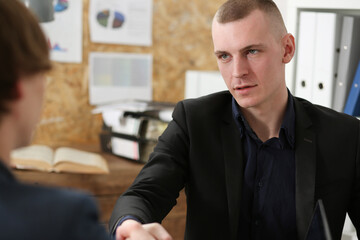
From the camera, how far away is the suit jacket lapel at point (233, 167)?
3.99 feet

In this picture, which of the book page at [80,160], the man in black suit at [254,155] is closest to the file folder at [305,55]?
the man in black suit at [254,155]

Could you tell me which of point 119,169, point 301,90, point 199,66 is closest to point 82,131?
point 119,169

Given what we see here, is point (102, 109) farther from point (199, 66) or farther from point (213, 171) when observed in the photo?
point (213, 171)

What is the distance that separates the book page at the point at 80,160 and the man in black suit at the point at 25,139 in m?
1.48

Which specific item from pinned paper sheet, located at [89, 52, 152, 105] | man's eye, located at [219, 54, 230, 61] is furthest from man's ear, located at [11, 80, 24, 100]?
pinned paper sheet, located at [89, 52, 152, 105]

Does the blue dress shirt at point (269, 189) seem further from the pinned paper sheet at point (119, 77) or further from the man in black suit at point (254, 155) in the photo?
the pinned paper sheet at point (119, 77)

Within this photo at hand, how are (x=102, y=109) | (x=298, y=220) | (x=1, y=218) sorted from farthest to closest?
(x=102, y=109) → (x=298, y=220) → (x=1, y=218)

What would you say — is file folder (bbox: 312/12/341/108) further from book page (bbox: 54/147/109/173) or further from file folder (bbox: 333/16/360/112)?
book page (bbox: 54/147/109/173)

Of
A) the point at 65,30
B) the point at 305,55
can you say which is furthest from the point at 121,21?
the point at 305,55

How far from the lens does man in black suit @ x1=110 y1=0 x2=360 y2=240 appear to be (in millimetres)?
1210

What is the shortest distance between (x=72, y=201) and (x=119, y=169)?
162 centimetres

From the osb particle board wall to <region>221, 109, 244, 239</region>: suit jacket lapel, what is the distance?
4.32ft

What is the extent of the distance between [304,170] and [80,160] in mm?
1077

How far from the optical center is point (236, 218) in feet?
3.98
